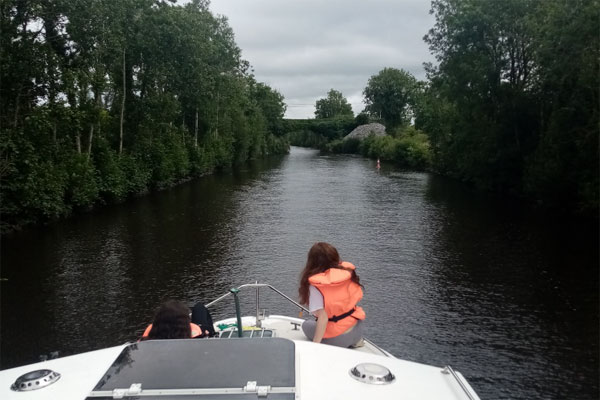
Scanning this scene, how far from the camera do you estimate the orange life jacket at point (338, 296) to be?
504cm

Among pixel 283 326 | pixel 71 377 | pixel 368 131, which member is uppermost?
pixel 368 131

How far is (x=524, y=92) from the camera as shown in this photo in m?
28.6

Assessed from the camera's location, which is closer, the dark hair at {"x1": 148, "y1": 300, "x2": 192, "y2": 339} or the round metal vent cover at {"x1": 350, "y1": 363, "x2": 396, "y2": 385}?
the round metal vent cover at {"x1": 350, "y1": 363, "x2": 396, "y2": 385}

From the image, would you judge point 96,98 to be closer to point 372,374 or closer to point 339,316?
point 339,316

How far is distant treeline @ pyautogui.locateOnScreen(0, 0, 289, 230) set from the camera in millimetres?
18750

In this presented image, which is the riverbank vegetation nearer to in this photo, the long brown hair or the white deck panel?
the long brown hair

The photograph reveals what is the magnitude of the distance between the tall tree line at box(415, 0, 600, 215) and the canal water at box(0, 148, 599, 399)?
7.65ft

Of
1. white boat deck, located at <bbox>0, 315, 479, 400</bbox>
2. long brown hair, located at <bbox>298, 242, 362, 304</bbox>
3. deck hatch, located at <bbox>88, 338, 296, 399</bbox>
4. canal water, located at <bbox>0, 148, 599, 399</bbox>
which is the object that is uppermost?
long brown hair, located at <bbox>298, 242, 362, 304</bbox>

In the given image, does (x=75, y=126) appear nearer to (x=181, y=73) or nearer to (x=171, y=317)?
(x=181, y=73)

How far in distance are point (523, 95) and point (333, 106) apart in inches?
4805

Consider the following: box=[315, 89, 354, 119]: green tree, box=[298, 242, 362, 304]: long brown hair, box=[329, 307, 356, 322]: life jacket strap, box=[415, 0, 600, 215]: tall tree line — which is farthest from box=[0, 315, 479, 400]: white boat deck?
box=[315, 89, 354, 119]: green tree

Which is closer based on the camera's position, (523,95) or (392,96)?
(523,95)

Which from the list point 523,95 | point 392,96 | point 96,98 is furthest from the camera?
point 392,96

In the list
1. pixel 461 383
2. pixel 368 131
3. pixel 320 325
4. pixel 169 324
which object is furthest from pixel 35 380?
pixel 368 131
